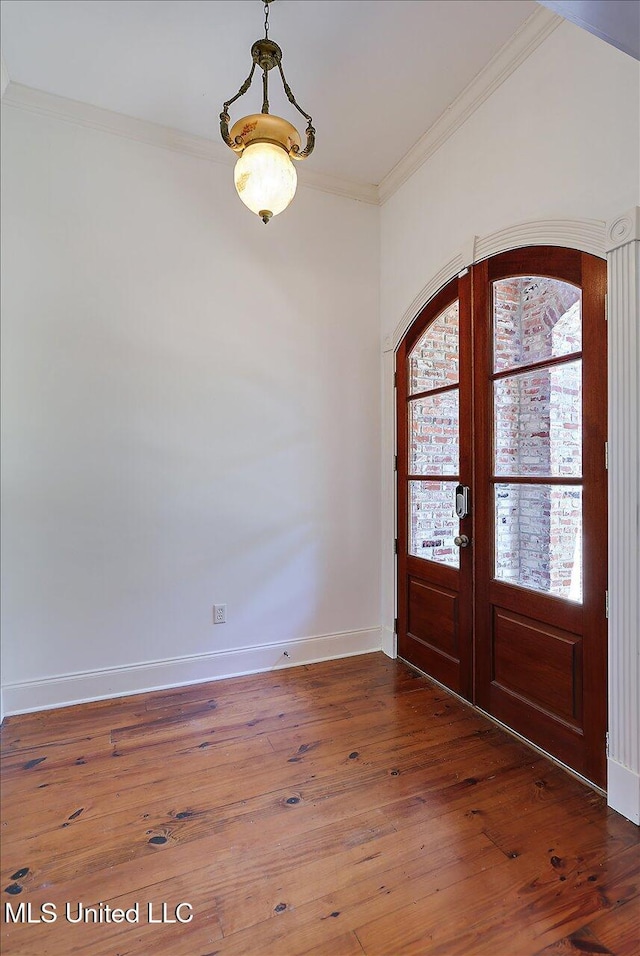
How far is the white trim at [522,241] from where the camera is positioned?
1782mm

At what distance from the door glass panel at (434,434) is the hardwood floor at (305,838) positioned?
1.37 metres

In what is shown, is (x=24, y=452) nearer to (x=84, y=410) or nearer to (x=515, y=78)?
(x=84, y=410)

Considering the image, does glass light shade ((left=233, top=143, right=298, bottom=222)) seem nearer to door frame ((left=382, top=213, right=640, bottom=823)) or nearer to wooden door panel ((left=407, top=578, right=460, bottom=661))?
door frame ((left=382, top=213, right=640, bottom=823))

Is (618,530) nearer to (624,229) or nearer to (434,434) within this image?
(624,229)

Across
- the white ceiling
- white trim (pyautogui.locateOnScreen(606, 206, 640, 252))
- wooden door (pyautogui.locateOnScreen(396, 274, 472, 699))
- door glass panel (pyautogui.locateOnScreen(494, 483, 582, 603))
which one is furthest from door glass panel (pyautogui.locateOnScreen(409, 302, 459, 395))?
the white ceiling

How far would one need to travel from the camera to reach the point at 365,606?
3.21m

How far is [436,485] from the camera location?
2.74 metres

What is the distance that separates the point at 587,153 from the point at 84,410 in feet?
8.65

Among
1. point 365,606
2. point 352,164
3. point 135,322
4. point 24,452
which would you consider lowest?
point 365,606

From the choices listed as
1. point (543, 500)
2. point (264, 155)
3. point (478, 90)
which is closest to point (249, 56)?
point (264, 155)

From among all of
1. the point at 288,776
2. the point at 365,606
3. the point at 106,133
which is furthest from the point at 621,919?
the point at 106,133

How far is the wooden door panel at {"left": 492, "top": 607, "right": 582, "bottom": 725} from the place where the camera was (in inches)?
74.9

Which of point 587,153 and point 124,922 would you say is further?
point 587,153

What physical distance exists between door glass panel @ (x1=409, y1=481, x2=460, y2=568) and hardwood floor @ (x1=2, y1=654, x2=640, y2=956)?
86 centimetres
